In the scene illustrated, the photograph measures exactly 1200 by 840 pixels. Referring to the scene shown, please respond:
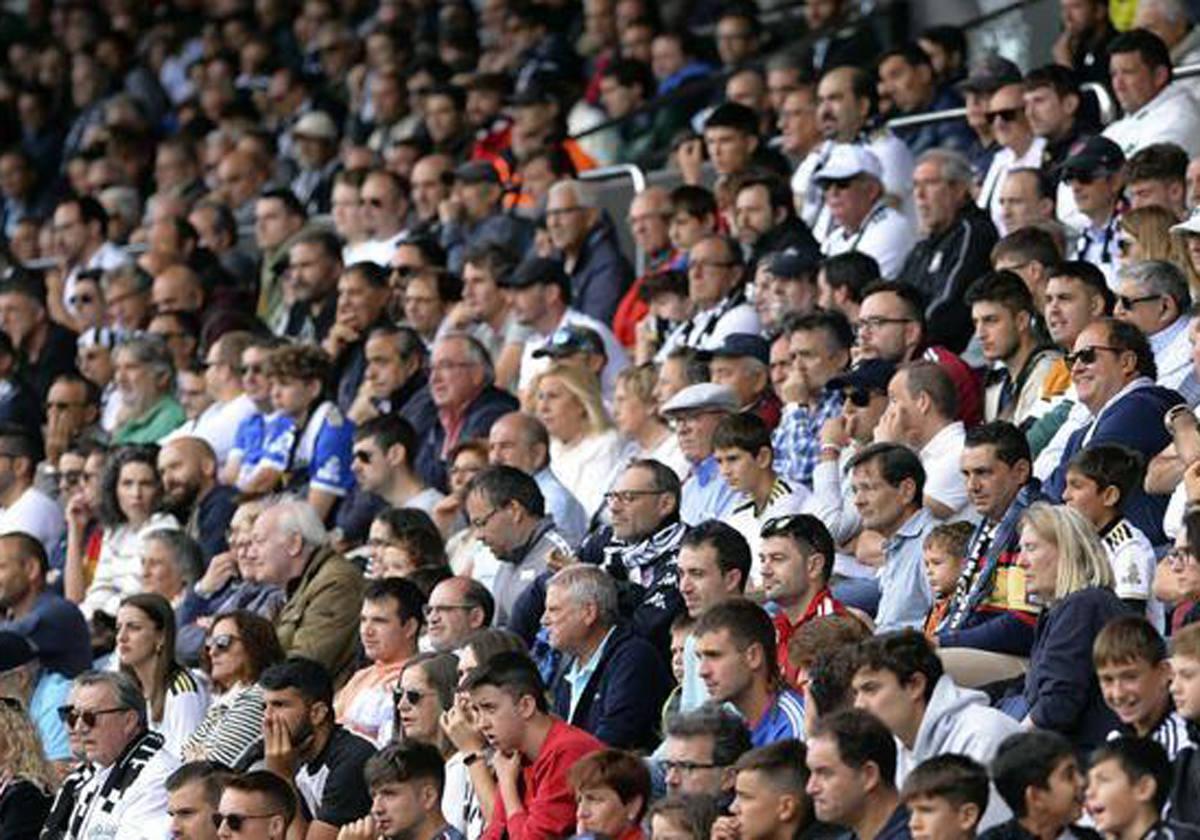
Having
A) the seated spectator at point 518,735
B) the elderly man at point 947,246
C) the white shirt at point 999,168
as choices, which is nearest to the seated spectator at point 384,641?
the seated spectator at point 518,735

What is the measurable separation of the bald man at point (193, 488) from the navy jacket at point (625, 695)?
374 centimetres

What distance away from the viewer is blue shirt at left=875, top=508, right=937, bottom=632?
10.6 metres

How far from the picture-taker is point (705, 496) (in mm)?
12062

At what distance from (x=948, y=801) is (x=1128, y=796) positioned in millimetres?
447

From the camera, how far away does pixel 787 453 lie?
1231 cm

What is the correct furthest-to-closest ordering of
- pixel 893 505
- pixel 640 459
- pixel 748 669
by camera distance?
pixel 640 459 < pixel 893 505 < pixel 748 669

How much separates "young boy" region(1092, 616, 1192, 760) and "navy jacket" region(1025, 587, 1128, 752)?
0.43 metres

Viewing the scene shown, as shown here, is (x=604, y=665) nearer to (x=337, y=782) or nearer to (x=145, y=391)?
(x=337, y=782)

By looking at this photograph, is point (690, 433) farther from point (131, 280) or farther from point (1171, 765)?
point (131, 280)

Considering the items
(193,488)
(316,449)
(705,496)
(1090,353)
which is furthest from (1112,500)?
(193,488)

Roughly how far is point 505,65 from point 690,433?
777 cm

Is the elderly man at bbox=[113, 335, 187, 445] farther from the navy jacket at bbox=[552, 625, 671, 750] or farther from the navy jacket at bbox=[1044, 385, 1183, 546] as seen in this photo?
the navy jacket at bbox=[1044, 385, 1183, 546]

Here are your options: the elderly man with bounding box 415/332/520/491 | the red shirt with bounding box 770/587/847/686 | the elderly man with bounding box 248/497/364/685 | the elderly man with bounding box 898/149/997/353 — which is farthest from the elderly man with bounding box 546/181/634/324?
the red shirt with bounding box 770/587/847/686

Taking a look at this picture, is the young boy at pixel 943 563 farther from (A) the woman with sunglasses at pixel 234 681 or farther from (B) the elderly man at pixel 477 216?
(B) the elderly man at pixel 477 216
